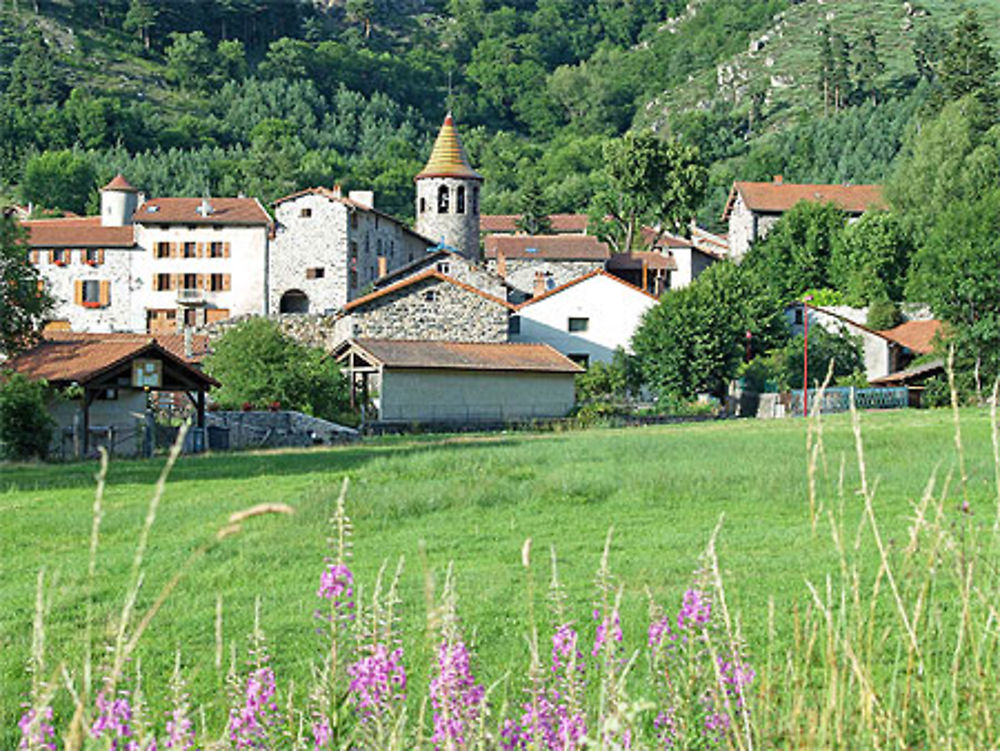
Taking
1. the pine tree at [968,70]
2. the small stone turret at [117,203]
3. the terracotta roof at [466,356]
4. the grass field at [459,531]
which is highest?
the pine tree at [968,70]

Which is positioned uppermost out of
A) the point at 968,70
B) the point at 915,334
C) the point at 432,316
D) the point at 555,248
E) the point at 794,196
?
the point at 968,70

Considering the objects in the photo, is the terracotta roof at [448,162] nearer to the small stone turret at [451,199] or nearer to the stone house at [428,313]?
the small stone turret at [451,199]

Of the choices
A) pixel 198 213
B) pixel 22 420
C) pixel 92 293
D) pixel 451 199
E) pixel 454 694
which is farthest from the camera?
pixel 451 199

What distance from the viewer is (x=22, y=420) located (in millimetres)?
33562

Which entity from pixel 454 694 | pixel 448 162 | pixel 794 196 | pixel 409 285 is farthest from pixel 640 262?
pixel 454 694

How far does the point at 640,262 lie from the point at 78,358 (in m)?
44.5

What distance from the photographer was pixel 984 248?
179ft

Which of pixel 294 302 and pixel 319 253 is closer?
pixel 319 253

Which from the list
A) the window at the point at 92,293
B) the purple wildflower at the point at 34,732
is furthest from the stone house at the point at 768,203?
the purple wildflower at the point at 34,732

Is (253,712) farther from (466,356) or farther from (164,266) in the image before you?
(164,266)

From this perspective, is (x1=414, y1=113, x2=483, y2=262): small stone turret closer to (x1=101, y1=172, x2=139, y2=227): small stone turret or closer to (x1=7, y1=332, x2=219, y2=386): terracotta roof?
(x1=101, y1=172, x2=139, y2=227): small stone turret

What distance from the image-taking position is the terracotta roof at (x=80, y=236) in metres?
73.8

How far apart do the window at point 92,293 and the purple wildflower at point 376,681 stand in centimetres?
7255

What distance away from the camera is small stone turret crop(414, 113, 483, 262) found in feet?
261
